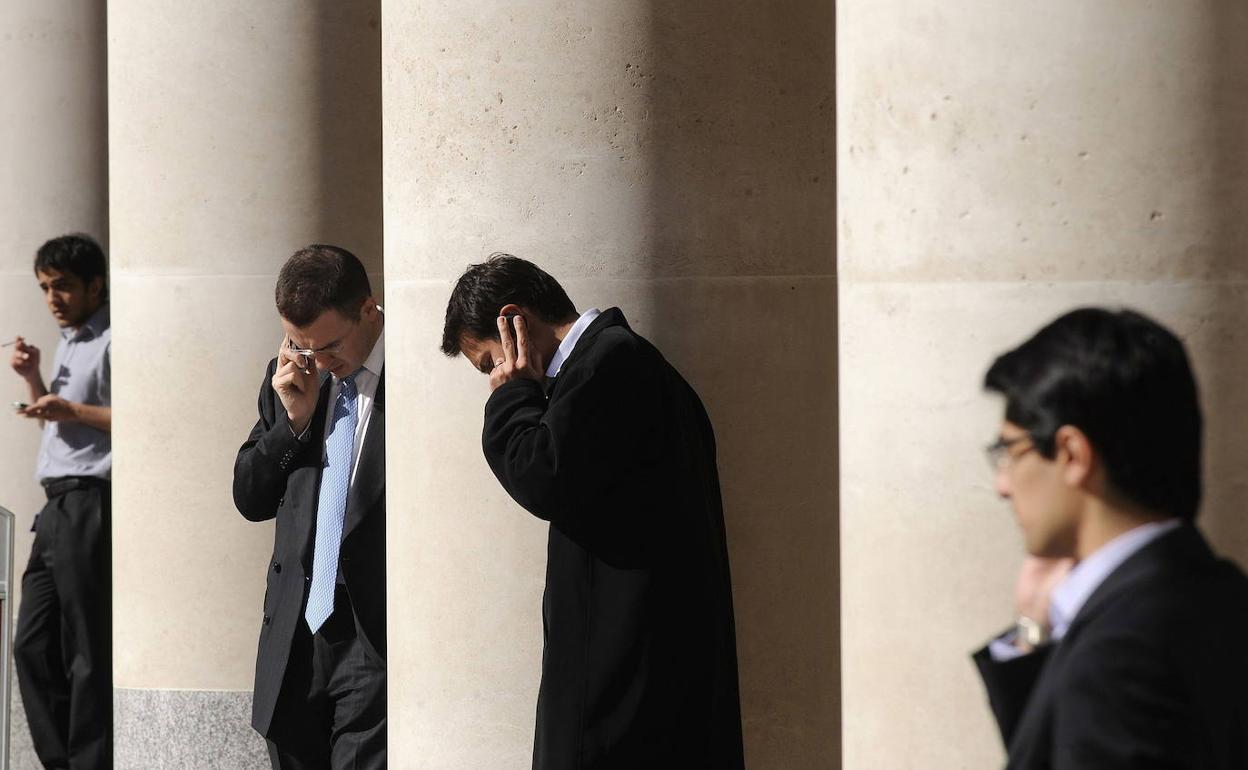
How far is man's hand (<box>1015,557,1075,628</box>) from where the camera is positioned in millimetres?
2143

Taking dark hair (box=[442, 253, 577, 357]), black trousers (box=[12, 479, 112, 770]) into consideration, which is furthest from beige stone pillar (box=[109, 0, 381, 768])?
dark hair (box=[442, 253, 577, 357])

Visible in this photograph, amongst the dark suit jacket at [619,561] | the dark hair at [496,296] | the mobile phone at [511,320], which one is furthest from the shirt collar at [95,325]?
the dark suit jacket at [619,561]

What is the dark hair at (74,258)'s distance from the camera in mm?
7758

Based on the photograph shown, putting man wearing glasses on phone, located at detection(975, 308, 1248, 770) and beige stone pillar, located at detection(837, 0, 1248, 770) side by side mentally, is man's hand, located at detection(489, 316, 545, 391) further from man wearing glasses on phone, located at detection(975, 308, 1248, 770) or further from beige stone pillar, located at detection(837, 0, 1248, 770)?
man wearing glasses on phone, located at detection(975, 308, 1248, 770)

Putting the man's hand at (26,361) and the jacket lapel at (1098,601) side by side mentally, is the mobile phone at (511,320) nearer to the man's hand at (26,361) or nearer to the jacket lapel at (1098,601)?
the jacket lapel at (1098,601)

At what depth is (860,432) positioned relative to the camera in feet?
11.1

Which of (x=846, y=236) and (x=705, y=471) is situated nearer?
(x=846, y=236)

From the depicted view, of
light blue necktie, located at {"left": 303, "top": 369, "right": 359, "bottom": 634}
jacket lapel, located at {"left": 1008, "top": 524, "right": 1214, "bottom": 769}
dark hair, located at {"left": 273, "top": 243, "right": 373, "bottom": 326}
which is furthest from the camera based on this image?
dark hair, located at {"left": 273, "top": 243, "right": 373, "bottom": 326}

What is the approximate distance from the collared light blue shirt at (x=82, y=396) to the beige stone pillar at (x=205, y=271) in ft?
3.44

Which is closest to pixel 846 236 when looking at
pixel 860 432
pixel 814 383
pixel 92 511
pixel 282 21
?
pixel 860 432

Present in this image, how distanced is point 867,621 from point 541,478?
0.80 m

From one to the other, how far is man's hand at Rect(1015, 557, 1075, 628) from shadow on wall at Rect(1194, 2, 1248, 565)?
1037 millimetres

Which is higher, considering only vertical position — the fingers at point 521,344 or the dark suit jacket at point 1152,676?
the fingers at point 521,344

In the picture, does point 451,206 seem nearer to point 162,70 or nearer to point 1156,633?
point 162,70
